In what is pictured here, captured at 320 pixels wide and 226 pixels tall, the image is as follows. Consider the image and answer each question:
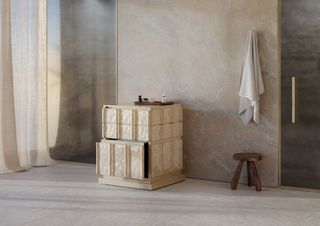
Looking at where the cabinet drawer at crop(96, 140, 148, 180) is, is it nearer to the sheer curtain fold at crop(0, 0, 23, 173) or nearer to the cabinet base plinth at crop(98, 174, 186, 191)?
the cabinet base plinth at crop(98, 174, 186, 191)

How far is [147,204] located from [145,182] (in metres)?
0.66

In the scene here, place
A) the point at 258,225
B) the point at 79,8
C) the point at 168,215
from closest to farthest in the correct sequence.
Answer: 1. the point at 258,225
2. the point at 168,215
3. the point at 79,8

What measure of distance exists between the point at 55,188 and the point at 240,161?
1982mm

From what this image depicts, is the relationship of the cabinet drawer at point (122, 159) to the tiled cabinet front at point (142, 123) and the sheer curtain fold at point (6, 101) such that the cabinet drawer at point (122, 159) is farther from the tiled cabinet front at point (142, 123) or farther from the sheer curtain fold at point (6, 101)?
the sheer curtain fold at point (6, 101)

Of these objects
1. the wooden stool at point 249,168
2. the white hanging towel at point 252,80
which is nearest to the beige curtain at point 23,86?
the wooden stool at point 249,168

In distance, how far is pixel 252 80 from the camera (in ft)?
18.0

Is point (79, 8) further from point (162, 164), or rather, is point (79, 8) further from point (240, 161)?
point (240, 161)

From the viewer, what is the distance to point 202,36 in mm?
5949

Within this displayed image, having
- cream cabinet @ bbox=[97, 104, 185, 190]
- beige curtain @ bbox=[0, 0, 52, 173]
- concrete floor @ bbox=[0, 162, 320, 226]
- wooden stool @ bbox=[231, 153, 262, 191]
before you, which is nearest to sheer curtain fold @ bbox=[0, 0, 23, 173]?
beige curtain @ bbox=[0, 0, 52, 173]

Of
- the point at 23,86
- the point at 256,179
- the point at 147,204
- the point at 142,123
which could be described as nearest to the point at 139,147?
the point at 142,123

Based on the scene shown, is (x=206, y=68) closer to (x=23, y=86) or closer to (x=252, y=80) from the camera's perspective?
(x=252, y=80)

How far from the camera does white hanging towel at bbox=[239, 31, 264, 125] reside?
548cm

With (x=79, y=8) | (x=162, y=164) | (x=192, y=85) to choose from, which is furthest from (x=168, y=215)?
(x=79, y=8)

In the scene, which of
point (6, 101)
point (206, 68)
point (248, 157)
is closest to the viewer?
point (248, 157)
